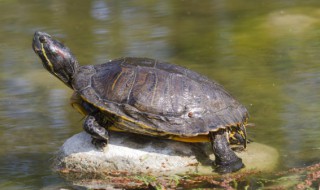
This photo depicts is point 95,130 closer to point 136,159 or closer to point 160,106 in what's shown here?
point 136,159

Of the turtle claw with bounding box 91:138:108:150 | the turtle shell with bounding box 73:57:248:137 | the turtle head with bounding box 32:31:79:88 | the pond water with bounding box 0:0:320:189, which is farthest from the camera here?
the pond water with bounding box 0:0:320:189

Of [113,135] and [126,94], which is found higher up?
[126,94]

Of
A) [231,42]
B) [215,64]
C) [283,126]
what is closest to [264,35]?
[231,42]

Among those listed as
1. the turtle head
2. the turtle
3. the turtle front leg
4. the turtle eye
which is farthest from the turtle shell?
the turtle eye

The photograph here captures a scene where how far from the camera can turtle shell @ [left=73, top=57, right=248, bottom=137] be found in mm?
5406

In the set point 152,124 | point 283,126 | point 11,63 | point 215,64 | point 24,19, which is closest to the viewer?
point 152,124

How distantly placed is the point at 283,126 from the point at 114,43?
379cm

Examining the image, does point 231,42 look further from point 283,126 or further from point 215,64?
point 283,126

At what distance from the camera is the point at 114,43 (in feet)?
31.9

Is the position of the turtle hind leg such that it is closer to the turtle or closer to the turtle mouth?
the turtle

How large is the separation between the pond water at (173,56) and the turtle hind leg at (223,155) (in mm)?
444

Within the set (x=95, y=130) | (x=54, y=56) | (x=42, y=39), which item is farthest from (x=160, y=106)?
(x=42, y=39)

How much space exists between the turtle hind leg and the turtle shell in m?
0.12

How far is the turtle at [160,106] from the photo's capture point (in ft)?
17.7
